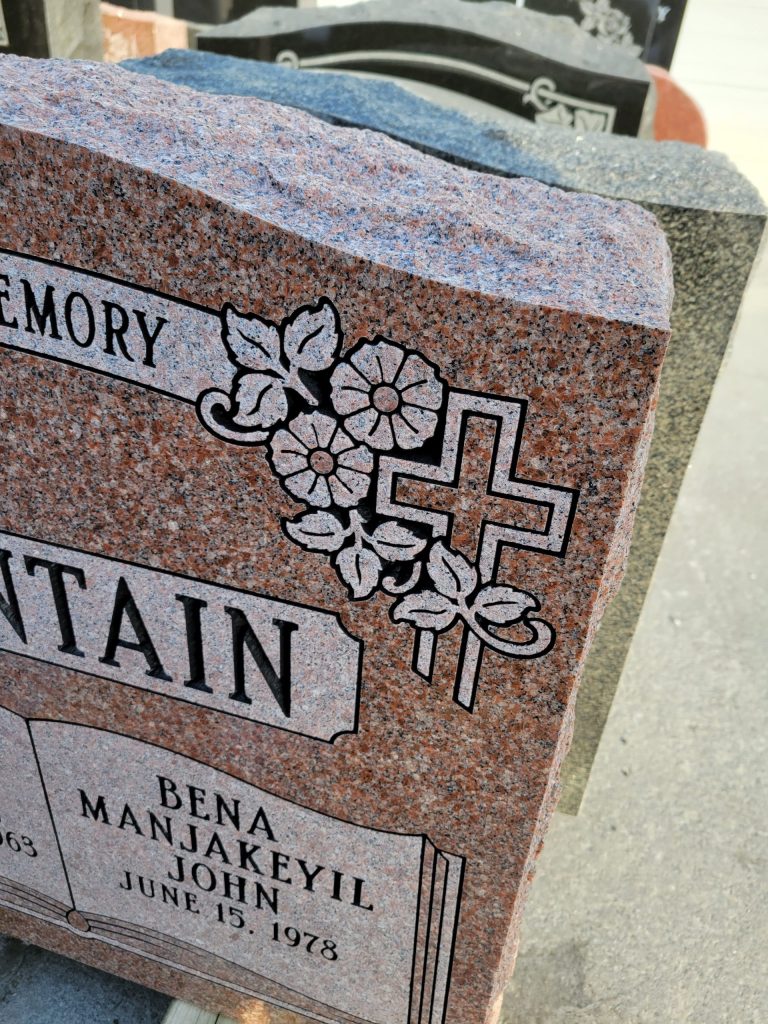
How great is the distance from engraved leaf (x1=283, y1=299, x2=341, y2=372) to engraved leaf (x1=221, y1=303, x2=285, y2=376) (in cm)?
2

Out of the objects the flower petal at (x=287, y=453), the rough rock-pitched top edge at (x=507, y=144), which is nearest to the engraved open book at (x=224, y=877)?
the flower petal at (x=287, y=453)

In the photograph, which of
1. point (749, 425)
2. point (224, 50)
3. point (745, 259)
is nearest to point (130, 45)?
point (224, 50)

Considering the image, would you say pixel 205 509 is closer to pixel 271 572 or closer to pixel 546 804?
pixel 271 572

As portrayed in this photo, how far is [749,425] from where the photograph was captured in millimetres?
4984

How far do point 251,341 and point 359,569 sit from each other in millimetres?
375

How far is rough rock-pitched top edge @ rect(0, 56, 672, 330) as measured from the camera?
115cm

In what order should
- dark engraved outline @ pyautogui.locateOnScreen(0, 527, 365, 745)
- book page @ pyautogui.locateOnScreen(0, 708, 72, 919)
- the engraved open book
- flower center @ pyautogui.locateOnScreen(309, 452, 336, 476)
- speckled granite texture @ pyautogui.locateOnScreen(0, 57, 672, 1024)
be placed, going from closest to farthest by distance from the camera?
speckled granite texture @ pyautogui.locateOnScreen(0, 57, 672, 1024), flower center @ pyautogui.locateOnScreen(309, 452, 336, 476), dark engraved outline @ pyautogui.locateOnScreen(0, 527, 365, 745), the engraved open book, book page @ pyautogui.locateOnScreen(0, 708, 72, 919)

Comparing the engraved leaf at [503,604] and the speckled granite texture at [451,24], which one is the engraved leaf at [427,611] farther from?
the speckled granite texture at [451,24]

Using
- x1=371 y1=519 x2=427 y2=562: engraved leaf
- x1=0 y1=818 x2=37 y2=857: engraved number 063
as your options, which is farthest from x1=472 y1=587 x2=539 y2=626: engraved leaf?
x1=0 y1=818 x2=37 y2=857: engraved number 063

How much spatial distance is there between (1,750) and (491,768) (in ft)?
3.40

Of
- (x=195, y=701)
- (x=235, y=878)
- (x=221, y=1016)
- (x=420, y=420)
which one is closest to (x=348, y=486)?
(x=420, y=420)

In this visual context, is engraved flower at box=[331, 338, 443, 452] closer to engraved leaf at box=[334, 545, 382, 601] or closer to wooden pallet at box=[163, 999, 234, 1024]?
engraved leaf at box=[334, 545, 382, 601]

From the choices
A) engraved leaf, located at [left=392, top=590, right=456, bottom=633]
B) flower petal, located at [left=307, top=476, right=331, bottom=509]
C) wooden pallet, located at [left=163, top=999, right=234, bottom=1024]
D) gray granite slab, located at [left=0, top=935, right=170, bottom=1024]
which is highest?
flower petal, located at [left=307, top=476, right=331, bottom=509]

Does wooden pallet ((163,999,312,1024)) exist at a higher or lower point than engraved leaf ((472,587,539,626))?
lower
